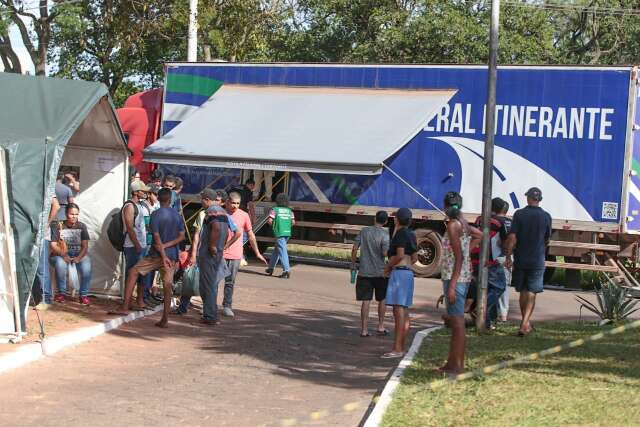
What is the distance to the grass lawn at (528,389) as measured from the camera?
25.2ft

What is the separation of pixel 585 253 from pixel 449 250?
9.08 m

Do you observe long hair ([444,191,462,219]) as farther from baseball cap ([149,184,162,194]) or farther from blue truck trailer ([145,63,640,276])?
blue truck trailer ([145,63,640,276])

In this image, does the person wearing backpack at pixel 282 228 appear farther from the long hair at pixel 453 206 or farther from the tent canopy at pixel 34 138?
the long hair at pixel 453 206

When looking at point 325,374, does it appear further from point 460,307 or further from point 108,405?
A: point 108,405

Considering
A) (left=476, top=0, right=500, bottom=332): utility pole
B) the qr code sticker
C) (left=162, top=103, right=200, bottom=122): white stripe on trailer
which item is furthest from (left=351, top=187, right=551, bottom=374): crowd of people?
(left=162, top=103, right=200, bottom=122): white stripe on trailer

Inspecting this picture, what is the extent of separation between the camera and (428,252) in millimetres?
19078

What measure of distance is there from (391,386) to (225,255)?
4.69 meters

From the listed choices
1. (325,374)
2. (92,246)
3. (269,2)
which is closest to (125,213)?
(92,246)

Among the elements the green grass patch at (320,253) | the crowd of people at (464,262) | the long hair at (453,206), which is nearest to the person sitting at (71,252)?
the crowd of people at (464,262)

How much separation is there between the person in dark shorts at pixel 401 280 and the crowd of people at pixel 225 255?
0.03ft

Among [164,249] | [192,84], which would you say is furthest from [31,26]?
[164,249]

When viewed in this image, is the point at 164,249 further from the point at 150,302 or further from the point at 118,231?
the point at 150,302

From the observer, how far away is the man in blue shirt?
11953 millimetres

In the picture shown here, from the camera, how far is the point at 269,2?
2831 centimetres
